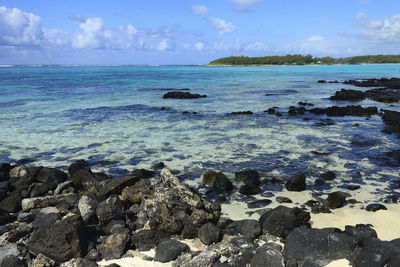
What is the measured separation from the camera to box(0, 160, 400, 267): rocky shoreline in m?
5.33

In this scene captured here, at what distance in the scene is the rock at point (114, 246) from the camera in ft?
18.6

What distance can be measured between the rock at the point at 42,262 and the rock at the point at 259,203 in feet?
15.3

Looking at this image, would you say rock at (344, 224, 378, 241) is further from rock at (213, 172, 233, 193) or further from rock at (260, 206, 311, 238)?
rock at (213, 172, 233, 193)

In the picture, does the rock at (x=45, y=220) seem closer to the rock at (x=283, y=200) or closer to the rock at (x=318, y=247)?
the rock at (x=318, y=247)

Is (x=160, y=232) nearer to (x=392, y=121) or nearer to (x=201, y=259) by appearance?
(x=201, y=259)

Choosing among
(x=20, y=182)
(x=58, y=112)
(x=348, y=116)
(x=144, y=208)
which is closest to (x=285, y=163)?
(x=144, y=208)

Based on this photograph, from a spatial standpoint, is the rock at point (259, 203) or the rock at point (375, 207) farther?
the rock at point (259, 203)

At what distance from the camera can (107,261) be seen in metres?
5.56

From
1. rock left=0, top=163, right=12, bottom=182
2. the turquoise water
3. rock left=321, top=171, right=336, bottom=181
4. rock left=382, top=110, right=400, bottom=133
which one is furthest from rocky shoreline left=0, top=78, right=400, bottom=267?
rock left=382, top=110, right=400, bottom=133

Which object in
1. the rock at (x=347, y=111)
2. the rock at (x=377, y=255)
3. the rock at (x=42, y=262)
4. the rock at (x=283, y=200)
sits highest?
the rock at (x=347, y=111)

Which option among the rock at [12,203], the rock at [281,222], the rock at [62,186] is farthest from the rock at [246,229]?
the rock at [12,203]

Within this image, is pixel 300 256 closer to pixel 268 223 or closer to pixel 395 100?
pixel 268 223

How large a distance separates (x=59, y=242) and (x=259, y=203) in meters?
4.85

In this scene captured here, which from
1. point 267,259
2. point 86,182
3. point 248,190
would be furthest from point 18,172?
point 267,259
